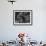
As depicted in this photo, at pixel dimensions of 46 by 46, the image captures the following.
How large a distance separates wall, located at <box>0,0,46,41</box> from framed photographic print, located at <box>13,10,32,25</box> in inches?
4.2

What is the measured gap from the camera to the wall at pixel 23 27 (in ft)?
15.6

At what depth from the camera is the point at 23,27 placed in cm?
481

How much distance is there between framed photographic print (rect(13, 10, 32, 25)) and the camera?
4.79 metres

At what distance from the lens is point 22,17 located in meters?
4.82

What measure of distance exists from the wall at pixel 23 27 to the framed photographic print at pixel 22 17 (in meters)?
0.11

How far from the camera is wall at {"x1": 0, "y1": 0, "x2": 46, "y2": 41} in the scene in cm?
477

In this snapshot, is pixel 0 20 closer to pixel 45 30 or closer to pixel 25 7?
pixel 25 7

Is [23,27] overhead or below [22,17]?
below

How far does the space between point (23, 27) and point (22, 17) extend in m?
0.36

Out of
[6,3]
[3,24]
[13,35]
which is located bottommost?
[13,35]

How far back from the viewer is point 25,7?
4805mm

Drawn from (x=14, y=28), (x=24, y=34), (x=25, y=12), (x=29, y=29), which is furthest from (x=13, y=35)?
(x=24, y=34)

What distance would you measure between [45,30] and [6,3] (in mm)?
1678

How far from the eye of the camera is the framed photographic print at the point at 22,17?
4789 mm
